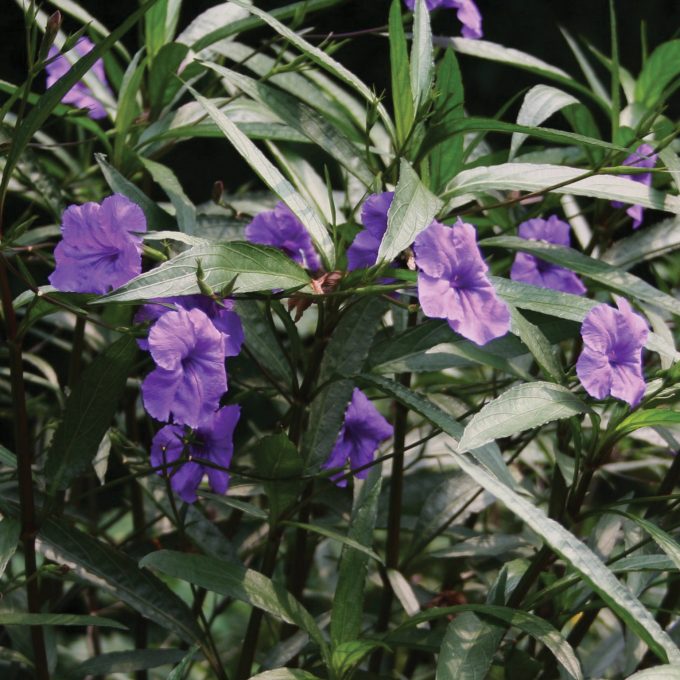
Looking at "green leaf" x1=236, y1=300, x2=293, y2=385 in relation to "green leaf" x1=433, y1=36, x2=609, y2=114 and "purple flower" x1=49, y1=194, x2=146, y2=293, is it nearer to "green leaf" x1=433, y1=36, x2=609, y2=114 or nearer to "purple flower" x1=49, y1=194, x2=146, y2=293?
"purple flower" x1=49, y1=194, x2=146, y2=293

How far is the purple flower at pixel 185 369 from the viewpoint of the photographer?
2.65ft

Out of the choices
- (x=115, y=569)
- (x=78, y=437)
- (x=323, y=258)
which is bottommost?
(x=115, y=569)

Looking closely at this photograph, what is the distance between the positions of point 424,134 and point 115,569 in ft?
1.55

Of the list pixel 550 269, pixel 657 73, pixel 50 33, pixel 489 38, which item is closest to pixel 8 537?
pixel 50 33

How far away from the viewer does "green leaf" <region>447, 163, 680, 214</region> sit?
0.95m

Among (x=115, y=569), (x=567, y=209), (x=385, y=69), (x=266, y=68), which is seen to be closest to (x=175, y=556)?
(x=115, y=569)

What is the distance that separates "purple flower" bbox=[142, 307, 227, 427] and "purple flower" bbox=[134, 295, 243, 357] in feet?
0.10

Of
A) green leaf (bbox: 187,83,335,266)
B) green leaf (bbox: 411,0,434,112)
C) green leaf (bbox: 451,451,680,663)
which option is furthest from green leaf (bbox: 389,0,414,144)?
green leaf (bbox: 451,451,680,663)

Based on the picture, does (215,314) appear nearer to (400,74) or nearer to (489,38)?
(400,74)

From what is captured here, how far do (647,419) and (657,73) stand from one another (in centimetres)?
54

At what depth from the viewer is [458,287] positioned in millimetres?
858

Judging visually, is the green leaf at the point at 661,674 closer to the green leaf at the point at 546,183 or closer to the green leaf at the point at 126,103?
the green leaf at the point at 546,183

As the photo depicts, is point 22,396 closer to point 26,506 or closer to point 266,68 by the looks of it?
point 26,506

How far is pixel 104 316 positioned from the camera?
40.8 inches
